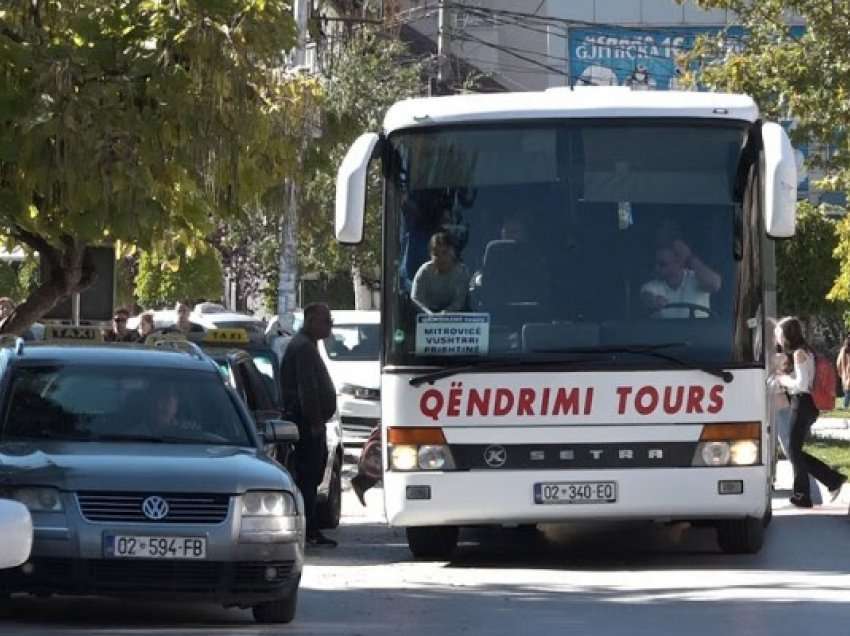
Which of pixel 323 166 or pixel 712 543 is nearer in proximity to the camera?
pixel 712 543

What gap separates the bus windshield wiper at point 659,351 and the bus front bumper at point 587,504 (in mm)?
667

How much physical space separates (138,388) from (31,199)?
3.00 m

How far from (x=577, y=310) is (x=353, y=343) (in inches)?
603

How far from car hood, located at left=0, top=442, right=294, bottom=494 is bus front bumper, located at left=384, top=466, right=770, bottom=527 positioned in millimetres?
2684

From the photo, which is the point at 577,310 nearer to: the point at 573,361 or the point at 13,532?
the point at 573,361

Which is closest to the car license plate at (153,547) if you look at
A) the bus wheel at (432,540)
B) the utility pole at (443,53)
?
the bus wheel at (432,540)

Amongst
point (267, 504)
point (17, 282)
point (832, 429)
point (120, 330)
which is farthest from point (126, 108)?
point (17, 282)

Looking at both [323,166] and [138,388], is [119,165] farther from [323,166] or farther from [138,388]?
[323,166]

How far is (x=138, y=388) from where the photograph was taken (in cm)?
1286

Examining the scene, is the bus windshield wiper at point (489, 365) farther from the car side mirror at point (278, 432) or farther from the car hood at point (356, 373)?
the car hood at point (356, 373)

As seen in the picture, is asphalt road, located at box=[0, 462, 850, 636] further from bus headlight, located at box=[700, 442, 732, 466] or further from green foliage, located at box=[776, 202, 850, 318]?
green foliage, located at box=[776, 202, 850, 318]

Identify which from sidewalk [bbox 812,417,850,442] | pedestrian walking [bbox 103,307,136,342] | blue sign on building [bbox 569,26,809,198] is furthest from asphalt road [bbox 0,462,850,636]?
blue sign on building [bbox 569,26,809,198]

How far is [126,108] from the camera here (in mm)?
15289

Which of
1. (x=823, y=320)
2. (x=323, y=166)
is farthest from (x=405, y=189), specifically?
(x=823, y=320)
